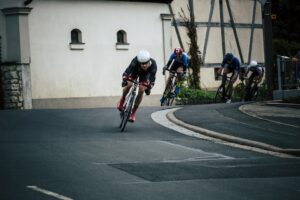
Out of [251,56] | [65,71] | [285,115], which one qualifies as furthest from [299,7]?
[285,115]

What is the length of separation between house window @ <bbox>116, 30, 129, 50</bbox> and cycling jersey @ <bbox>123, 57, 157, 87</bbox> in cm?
1540

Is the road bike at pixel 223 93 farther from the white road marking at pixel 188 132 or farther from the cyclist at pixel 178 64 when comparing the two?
the white road marking at pixel 188 132

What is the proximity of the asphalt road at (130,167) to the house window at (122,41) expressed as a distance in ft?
50.5

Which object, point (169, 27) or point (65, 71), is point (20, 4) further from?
point (169, 27)

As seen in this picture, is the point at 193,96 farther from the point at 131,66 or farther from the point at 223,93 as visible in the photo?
the point at 131,66

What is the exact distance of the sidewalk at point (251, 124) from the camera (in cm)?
1530

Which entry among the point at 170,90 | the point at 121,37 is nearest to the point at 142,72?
the point at 170,90

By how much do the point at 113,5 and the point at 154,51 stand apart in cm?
270

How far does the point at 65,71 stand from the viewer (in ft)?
101

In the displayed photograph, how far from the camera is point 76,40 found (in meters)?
31.5

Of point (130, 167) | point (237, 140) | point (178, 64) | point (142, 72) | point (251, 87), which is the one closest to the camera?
point (130, 167)

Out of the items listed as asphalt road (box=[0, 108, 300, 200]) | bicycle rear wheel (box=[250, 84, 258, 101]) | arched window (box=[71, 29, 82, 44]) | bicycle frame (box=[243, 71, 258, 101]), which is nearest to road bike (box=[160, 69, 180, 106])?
bicycle frame (box=[243, 71, 258, 101])

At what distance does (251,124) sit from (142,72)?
8.84 feet

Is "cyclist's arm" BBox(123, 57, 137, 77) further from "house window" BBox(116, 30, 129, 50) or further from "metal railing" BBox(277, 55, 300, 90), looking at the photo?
"house window" BBox(116, 30, 129, 50)
